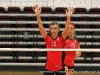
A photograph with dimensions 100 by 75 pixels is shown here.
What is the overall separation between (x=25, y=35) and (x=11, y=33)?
1.27 ft

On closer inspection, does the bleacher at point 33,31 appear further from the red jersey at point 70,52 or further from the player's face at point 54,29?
the player's face at point 54,29

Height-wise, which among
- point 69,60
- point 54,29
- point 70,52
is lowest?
point 69,60

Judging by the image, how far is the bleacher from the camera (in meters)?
6.64

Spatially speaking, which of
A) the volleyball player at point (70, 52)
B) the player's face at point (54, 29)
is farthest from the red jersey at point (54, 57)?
the volleyball player at point (70, 52)

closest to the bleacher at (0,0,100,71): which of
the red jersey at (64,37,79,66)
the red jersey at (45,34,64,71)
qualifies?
the red jersey at (64,37,79,66)

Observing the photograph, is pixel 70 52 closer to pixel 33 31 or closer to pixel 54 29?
pixel 54 29

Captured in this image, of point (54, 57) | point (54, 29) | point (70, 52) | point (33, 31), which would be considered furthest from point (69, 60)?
point (33, 31)

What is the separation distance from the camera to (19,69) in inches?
242

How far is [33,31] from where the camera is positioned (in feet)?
22.9

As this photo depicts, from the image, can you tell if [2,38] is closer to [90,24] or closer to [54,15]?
[54,15]

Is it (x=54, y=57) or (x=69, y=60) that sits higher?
(x=54, y=57)

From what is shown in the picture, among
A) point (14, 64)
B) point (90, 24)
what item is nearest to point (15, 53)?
point (14, 64)

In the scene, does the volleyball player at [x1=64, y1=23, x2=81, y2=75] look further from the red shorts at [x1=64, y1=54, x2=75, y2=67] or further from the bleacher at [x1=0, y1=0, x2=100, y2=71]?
the bleacher at [x1=0, y1=0, x2=100, y2=71]

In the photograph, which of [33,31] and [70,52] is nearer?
[70,52]
